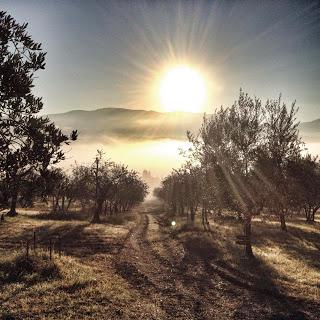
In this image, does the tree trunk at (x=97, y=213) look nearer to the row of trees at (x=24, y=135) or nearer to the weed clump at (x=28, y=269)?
the weed clump at (x=28, y=269)

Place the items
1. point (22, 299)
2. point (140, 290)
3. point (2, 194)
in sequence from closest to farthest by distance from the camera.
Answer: point (2, 194) < point (22, 299) < point (140, 290)

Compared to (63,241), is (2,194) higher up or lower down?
higher up

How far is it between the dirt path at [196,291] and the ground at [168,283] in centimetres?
5

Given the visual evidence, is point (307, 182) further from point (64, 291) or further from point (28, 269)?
point (64, 291)

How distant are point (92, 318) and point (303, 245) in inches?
1288

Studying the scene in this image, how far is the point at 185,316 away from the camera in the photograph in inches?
681

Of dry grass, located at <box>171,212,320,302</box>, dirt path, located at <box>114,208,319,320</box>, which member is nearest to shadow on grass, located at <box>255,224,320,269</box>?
dry grass, located at <box>171,212,320,302</box>

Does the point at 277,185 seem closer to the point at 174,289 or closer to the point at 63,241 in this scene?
the point at 174,289

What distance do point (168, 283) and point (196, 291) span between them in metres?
2.43

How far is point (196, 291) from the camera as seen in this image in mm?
21641

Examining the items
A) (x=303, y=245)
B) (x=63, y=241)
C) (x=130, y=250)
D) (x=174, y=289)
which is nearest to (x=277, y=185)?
(x=303, y=245)

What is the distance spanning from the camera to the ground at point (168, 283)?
679 inches

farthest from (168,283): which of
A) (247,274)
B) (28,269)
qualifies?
(28,269)

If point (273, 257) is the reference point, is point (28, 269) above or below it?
above
